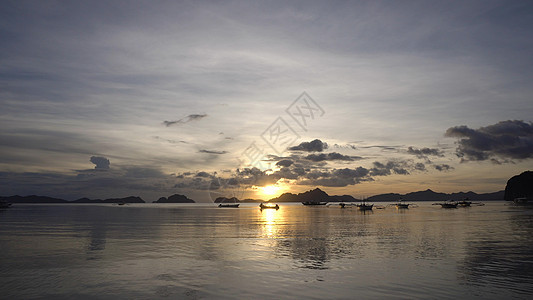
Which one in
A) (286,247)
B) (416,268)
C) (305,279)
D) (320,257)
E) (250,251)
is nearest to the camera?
(305,279)

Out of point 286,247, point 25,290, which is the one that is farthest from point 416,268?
point 25,290

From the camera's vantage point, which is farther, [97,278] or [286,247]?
[286,247]

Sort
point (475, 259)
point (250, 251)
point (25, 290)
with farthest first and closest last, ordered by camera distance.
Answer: point (250, 251) < point (475, 259) < point (25, 290)

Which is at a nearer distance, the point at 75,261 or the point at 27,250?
the point at 75,261

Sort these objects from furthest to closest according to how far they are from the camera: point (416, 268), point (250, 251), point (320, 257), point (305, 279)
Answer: point (250, 251), point (320, 257), point (416, 268), point (305, 279)

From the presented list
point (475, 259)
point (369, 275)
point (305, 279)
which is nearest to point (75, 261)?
point (305, 279)

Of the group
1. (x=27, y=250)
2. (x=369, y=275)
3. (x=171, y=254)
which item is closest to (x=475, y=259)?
(x=369, y=275)

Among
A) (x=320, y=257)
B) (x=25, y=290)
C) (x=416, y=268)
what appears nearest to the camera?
(x=25, y=290)

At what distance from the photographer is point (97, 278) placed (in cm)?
3081

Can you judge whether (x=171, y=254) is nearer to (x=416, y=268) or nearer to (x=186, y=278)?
(x=186, y=278)

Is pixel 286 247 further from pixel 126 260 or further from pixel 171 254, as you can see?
pixel 126 260

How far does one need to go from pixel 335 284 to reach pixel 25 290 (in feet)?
77.6

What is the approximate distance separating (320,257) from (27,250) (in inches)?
1466

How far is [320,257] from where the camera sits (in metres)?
40.7
